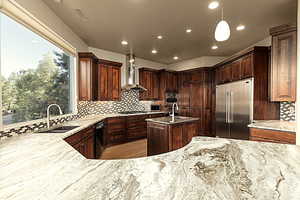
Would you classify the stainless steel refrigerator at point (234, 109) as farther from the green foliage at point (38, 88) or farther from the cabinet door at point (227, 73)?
the green foliage at point (38, 88)

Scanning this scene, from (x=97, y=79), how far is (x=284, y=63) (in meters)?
3.96

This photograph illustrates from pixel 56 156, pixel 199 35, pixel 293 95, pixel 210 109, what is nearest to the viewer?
pixel 56 156

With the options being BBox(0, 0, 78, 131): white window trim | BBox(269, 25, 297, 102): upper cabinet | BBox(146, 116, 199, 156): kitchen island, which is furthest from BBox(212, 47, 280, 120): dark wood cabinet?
BBox(0, 0, 78, 131): white window trim

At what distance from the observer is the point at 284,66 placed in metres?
2.25

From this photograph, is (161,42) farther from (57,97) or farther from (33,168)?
(33,168)

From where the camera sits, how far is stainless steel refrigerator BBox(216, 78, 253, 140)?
10.0ft

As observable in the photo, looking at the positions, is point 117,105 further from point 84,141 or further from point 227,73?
point 227,73

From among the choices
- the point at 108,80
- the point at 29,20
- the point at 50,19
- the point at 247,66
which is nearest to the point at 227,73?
the point at 247,66

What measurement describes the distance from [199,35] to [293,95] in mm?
2181

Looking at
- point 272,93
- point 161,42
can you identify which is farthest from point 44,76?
point 272,93

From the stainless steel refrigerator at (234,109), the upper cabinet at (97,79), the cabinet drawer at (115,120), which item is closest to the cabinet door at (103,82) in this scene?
the upper cabinet at (97,79)

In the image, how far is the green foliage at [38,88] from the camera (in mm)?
1731

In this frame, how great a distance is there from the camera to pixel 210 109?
474 cm

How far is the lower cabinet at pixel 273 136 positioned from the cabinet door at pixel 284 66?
563 millimetres
